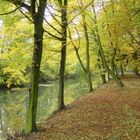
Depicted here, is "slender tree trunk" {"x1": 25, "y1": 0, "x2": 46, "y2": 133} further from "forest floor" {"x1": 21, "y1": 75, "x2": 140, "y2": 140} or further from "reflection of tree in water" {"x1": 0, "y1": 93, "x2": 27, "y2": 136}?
"reflection of tree in water" {"x1": 0, "y1": 93, "x2": 27, "y2": 136}

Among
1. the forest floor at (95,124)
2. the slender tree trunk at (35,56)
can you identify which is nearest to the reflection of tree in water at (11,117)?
the forest floor at (95,124)

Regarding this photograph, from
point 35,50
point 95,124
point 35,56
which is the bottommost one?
point 95,124

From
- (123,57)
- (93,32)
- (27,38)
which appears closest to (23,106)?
(93,32)

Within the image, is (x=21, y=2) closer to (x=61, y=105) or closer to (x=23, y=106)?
(x=61, y=105)

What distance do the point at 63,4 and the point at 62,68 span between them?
3.84 meters

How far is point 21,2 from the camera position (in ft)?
42.8

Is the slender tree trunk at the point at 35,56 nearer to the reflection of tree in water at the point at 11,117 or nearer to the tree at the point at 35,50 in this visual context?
the tree at the point at 35,50

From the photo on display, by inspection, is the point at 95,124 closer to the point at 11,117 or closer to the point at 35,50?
the point at 35,50

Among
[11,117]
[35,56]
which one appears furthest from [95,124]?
[11,117]

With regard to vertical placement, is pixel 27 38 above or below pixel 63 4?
below

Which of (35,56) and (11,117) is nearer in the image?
(35,56)

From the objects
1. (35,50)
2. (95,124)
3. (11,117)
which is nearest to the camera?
(35,50)

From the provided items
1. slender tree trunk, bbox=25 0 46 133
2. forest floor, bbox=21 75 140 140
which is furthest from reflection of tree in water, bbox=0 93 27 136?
slender tree trunk, bbox=25 0 46 133

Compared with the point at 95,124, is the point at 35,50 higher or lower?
higher
